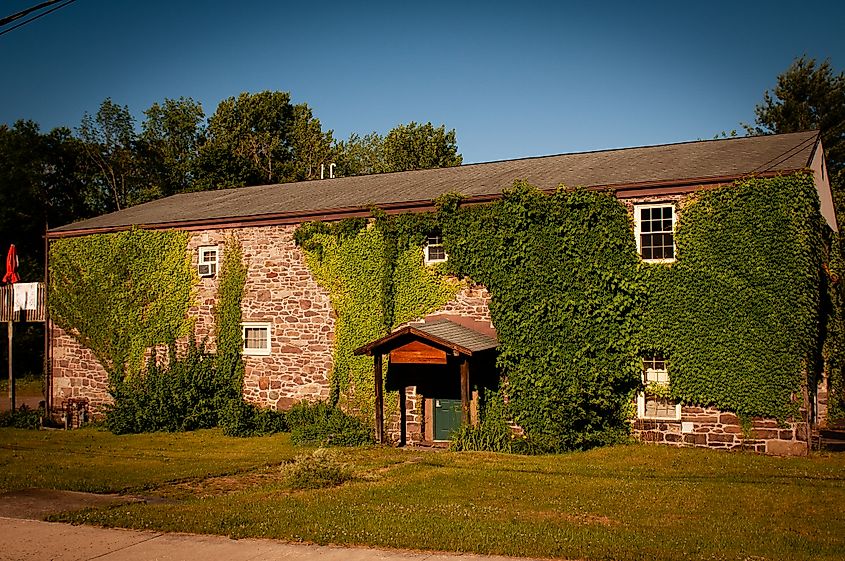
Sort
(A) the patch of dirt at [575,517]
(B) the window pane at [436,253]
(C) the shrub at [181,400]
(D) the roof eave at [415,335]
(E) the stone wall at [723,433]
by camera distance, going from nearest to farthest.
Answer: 1. (A) the patch of dirt at [575,517]
2. (E) the stone wall at [723,433]
3. (D) the roof eave at [415,335]
4. (B) the window pane at [436,253]
5. (C) the shrub at [181,400]

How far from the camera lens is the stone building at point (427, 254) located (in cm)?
1853

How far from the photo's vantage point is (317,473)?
49.5 feet

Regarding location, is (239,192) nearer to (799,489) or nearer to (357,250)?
(357,250)

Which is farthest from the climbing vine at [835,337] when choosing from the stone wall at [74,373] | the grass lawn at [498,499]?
the stone wall at [74,373]

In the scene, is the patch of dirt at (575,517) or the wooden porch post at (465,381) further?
the wooden porch post at (465,381)

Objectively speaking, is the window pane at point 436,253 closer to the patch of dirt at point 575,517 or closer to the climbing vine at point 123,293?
the climbing vine at point 123,293

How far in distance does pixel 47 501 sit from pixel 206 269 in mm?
11993

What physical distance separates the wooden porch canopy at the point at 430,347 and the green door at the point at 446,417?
145 cm

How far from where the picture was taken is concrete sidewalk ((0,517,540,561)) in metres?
9.85

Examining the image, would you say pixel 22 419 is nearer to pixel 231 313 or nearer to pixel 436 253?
pixel 231 313

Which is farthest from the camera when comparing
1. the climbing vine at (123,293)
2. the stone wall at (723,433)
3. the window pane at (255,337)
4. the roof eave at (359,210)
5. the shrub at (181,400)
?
Result: the climbing vine at (123,293)

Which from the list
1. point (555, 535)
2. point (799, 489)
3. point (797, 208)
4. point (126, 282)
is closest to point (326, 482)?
point (555, 535)

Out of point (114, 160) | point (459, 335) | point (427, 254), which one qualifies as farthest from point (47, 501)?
point (114, 160)

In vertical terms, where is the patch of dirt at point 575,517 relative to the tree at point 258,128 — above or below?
below
